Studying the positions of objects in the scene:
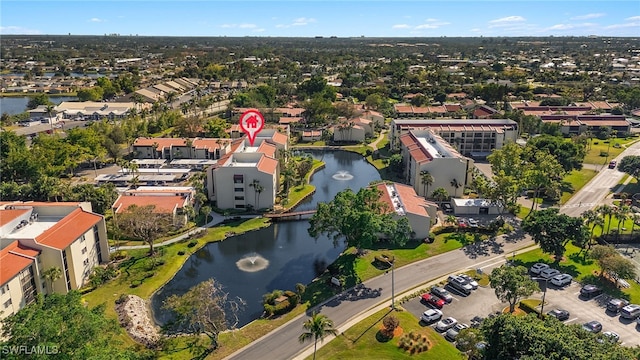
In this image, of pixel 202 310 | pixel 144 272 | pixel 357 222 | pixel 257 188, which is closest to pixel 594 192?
pixel 357 222

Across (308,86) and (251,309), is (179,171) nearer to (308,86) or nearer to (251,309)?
(251,309)

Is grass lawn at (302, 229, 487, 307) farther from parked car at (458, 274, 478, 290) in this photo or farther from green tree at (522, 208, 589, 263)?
green tree at (522, 208, 589, 263)

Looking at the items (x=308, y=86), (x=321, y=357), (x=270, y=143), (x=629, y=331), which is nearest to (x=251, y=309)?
(x=321, y=357)

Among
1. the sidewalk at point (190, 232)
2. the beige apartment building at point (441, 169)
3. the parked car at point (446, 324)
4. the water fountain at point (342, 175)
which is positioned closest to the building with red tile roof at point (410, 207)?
the beige apartment building at point (441, 169)

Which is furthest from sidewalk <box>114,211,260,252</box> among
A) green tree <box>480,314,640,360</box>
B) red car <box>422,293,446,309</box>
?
green tree <box>480,314,640,360</box>

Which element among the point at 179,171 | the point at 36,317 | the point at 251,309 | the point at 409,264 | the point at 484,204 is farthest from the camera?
the point at 179,171
